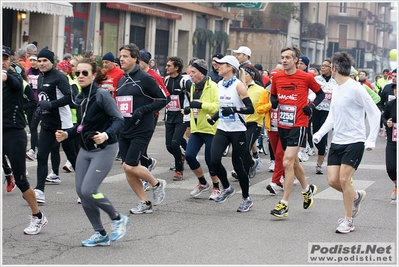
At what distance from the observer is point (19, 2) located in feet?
76.1

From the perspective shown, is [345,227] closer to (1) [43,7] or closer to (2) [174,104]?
(2) [174,104]

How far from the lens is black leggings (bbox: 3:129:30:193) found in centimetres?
782

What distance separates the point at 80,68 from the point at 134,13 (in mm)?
28681

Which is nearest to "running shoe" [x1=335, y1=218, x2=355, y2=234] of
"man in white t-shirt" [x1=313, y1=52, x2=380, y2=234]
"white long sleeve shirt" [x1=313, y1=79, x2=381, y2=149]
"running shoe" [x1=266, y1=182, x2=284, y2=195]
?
"man in white t-shirt" [x1=313, y1=52, x2=380, y2=234]

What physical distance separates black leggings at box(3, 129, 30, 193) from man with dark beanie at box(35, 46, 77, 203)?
1524 mm

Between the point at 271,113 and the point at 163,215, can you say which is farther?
the point at 271,113

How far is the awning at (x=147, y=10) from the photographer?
33.3 metres

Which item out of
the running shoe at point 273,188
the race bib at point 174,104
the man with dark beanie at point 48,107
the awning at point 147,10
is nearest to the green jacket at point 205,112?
the running shoe at point 273,188

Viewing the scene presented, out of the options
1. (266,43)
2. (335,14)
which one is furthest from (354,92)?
(335,14)

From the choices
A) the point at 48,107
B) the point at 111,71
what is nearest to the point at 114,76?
the point at 111,71

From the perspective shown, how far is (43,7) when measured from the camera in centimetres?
2381

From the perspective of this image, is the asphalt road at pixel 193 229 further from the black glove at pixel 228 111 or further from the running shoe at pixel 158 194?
the black glove at pixel 228 111

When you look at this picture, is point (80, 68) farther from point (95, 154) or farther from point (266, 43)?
point (266, 43)

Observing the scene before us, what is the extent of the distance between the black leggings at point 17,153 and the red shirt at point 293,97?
10.5 ft
